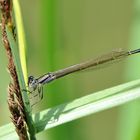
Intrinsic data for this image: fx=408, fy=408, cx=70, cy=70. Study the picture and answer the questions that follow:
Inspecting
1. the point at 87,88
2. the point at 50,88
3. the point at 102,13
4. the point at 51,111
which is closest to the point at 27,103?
the point at 51,111

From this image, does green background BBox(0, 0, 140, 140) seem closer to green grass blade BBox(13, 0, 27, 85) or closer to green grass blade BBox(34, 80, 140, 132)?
green grass blade BBox(34, 80, 140, 132)

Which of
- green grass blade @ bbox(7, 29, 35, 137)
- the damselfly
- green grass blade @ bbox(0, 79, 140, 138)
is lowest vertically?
the damselfly

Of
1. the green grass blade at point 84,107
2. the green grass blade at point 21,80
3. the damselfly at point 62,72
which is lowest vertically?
the damselfly at point 62,72

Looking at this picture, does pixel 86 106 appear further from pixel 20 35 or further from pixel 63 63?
pixel 63 63

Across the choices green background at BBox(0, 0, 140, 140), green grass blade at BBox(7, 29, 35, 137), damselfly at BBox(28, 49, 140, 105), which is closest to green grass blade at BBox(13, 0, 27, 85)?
green grass blade at BBox(7, 29, 35, 137)

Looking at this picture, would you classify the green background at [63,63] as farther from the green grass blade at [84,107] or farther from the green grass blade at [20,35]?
the green grass blade at [20,35]

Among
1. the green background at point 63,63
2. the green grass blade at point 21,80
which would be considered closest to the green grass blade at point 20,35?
the green grass blade at point 21,80

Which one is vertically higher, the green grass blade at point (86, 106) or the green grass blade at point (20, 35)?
the green grass blade at point (20, 35)

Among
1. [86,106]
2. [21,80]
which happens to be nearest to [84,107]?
[86,106]

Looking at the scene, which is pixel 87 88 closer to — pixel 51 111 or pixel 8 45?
pixel 51 111
